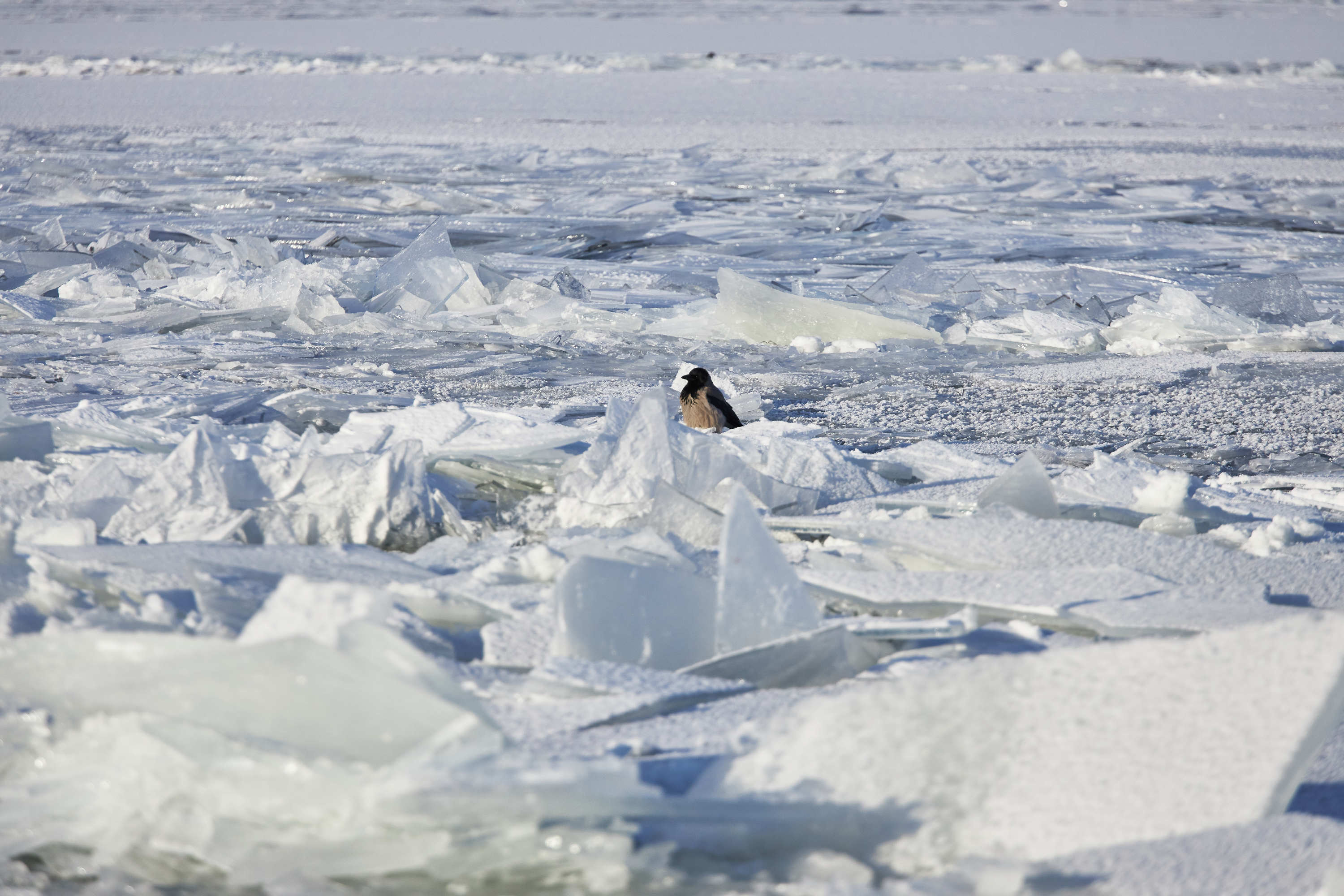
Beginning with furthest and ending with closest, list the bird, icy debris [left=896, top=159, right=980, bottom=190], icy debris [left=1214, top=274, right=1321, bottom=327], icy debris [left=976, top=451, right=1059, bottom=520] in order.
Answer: icy debris [left=896, top=159, right=980, bottom=190] → icy debris [left=1214, top=274, right=1321, bottom=327] → the bird → icy debris [left=976, top=451, right=1059, bottom=520]

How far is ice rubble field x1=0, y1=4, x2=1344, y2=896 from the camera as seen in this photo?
3.55 ft

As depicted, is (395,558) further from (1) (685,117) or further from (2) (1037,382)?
(1) (685,117)

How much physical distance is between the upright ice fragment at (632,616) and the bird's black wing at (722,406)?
50.8 inches

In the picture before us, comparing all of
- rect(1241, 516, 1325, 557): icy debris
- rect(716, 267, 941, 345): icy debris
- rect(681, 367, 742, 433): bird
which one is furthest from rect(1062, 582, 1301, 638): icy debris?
rect(716, 267, 941, 345): icy debris

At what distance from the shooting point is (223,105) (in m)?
13.4

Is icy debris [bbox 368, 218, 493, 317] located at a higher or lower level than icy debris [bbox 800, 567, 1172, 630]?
higher

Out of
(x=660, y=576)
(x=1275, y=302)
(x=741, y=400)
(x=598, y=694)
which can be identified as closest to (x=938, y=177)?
(x=1275, y=302)

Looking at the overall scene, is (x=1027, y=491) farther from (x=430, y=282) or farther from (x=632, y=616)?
(x=430, y=282)

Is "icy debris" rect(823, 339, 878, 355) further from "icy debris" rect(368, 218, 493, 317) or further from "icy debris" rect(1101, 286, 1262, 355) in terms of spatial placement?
"icy debris" rect(368, 218, 493, 317)

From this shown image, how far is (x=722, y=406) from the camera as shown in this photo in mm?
2838

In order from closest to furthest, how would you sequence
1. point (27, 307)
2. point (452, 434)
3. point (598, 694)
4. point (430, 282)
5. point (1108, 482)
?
1. point (598, 694)
2. point (1108, 482)
3. point (452, 434)
4. point (27, 307)
5. point (430, 282)

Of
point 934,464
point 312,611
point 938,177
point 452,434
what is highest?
point 938,177

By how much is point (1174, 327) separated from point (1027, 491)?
2.29 m

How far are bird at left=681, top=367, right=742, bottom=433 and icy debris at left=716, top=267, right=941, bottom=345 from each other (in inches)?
46.2
